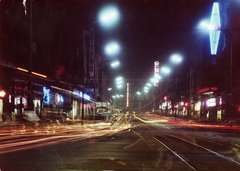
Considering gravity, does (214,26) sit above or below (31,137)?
above

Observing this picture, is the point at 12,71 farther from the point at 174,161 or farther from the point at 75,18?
the point at 174,161

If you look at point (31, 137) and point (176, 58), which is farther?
point (176, 58)

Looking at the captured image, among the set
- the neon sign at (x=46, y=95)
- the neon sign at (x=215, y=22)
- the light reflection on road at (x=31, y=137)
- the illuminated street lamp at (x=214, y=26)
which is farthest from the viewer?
the neon sign at (x=215, y=22)

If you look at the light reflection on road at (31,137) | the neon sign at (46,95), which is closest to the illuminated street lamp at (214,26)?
the neon sign at (46,95)

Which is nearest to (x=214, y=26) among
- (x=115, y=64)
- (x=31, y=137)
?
(x=31, y=137)

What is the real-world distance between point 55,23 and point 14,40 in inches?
498

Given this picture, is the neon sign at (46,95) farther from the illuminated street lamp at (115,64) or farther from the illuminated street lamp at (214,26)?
the illuminated street lamp at (115,64)

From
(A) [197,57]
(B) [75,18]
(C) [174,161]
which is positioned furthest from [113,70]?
Result: (C) [174,161]

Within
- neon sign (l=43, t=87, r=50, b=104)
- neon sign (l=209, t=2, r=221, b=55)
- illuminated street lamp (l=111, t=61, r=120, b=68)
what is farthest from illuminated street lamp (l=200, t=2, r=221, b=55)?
illuminated street lamp (l=111, t=61, r=120, b=68)

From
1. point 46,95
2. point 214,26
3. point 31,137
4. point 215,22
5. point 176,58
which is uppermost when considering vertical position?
point 215,22

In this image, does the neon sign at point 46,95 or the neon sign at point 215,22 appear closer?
the neon sign at point 46,95

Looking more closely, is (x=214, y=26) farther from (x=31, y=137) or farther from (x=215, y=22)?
(x=31, y=137)

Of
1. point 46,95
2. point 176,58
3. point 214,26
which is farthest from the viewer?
point 176,58

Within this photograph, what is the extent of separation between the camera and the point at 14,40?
31.5m
